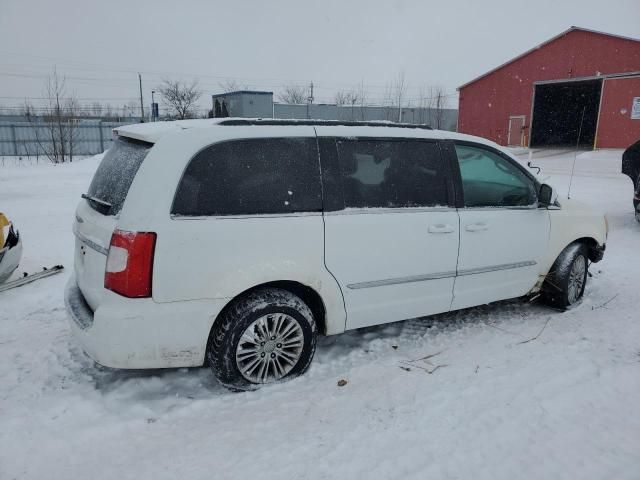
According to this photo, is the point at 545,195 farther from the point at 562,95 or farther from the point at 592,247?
the point at 562,95

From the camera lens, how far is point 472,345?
411 centimetres

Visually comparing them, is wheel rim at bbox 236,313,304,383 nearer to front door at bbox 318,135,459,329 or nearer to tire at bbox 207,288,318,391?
tire at bbox 207,288,318,391

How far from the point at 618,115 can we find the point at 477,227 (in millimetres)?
24189

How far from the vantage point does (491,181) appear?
4.36 metres

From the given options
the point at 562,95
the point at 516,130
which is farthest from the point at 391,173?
the point at 562,95

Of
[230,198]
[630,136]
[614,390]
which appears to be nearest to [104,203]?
[230,198]

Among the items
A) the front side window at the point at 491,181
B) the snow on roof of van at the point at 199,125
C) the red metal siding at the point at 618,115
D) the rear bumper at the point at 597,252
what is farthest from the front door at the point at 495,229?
the red metal siding at the point at 618,115

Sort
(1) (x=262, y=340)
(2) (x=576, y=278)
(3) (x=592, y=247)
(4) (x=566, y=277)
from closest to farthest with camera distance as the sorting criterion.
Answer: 1. (1) (x=262, y=340)
2. (4) (x=566, y=277)
3. (2) (x=576, y=278)
4. (3) (x=592, y=247)

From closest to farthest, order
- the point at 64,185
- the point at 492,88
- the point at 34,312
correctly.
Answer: the point at 34,312
the point at 64,185
the point at 492,88

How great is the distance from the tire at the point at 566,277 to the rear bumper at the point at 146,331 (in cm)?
342

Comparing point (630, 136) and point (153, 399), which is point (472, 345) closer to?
point (153, 399)

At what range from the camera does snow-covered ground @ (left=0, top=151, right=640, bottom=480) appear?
2.63 meters

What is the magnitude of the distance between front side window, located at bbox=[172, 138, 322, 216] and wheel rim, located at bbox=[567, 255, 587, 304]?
9.89ft

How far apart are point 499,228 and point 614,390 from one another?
4.99 feet
